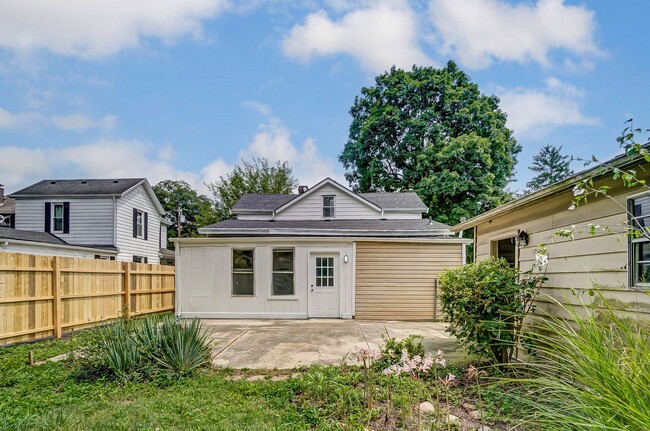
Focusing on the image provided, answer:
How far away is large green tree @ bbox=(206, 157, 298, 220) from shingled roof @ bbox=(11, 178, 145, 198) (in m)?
6.82

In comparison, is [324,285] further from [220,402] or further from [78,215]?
[78,215]

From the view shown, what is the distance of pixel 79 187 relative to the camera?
1777 centimetres

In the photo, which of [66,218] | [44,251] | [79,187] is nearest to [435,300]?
[44,251]

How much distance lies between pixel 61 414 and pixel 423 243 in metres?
9.00

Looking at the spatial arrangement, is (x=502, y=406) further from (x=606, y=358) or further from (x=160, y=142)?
(x=160, y=142)

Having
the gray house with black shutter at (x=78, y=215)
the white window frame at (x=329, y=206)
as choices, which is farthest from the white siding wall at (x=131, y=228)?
the white window frame at (x=329, y=206)

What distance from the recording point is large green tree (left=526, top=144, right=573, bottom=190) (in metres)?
39.6

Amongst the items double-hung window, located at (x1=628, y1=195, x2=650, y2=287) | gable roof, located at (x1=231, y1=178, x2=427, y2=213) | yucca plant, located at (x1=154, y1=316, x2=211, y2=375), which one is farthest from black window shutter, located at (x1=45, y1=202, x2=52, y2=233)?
double-hung window, located at (x1=628, y1=195, x2=650, y2=287)

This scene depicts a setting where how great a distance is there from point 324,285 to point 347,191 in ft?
Result: 17.7

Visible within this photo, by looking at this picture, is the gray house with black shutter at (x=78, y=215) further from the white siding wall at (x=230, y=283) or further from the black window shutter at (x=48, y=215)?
the white siding wall at (x=230, y=283)

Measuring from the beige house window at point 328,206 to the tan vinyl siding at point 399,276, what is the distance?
175 inches

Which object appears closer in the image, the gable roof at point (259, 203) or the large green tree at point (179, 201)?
the gable roof at point (259, 203)

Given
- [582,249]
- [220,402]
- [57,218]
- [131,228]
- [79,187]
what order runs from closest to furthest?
[220,402]
[582,249]
[57,218]
[79,187]
[131,228]

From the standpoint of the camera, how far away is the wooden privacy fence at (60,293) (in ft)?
21.7
